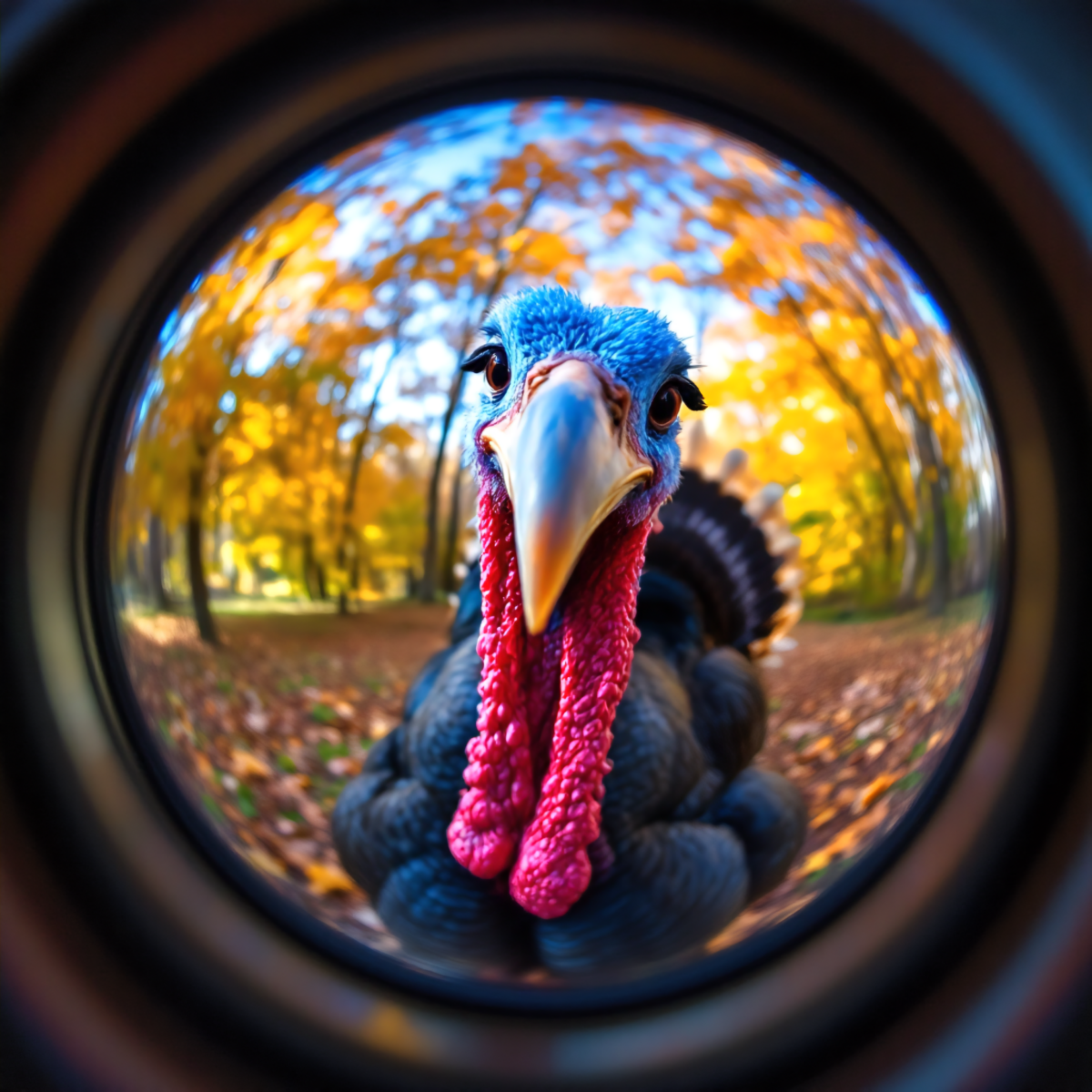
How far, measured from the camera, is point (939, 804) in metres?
0.71

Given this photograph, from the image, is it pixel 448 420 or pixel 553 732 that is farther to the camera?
pixel 448 420

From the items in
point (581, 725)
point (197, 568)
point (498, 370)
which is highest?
point (197, 568)

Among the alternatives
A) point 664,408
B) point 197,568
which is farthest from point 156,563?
point 664,408

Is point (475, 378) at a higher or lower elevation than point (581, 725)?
higher

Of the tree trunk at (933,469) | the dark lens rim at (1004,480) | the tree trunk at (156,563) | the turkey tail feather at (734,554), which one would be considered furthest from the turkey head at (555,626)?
the tree trunk at (156,563)

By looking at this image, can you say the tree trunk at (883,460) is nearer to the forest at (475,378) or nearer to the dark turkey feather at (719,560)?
the forest at (475,378)

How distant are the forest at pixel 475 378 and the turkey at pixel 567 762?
24 centimetres

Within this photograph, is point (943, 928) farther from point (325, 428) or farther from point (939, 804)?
point (325, 428)

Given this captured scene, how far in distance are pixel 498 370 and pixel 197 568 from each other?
3.84ft

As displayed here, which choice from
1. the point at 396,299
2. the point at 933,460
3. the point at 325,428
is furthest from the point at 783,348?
the point at 325,428

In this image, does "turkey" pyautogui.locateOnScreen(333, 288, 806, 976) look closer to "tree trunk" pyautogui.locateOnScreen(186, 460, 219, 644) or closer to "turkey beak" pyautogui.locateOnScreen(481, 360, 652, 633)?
"turkey beak" pyautogui.locateOnScreen(481, 360, 652, 633)

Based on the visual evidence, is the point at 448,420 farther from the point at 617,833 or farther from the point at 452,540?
the point at 617,833

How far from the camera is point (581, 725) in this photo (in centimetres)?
84

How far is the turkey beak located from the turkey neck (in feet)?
0.54
